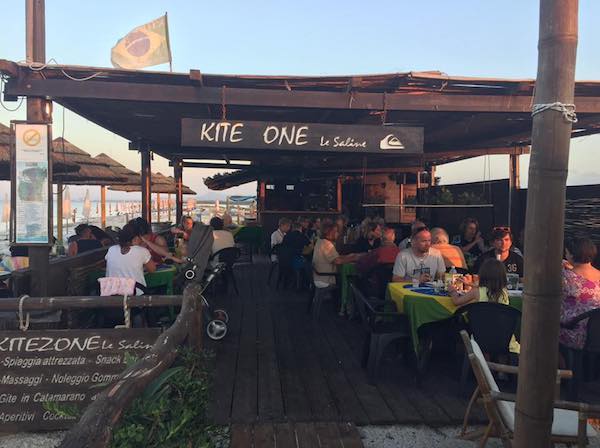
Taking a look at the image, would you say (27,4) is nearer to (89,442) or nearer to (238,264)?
(89,442)

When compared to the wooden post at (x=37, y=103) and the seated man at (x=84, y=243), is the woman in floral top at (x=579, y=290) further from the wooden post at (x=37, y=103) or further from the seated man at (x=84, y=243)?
the seated man at (x=84, y=243)

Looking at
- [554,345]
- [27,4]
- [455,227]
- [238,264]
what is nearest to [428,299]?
[554,345]

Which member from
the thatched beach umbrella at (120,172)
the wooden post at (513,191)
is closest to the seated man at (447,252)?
the wooden post at (513,191)

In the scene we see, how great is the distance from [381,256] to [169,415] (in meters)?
3.86

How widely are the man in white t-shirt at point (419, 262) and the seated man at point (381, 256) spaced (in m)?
0.58

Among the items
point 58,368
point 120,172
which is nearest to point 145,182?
point 120,172

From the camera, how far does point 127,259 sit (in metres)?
4.51

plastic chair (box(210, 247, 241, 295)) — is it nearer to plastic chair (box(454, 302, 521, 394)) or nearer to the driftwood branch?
plastic chair (box(454, 302, 521, 394))

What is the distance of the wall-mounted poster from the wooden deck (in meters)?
2.03

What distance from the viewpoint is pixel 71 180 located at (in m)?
9.38

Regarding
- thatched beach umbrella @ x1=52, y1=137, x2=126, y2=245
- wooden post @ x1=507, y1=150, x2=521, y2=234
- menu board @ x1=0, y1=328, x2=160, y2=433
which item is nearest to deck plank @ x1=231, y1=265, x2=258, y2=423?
menu board @ x1=0, y1=328, x2=160, y2=433

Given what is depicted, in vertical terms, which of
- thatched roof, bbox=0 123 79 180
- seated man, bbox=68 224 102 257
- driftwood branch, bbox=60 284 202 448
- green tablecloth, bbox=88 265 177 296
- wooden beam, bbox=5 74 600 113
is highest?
wooden beam, bbox=5 74 600 113

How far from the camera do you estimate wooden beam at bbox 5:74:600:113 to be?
445cm

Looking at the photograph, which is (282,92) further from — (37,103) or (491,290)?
(491,290)
